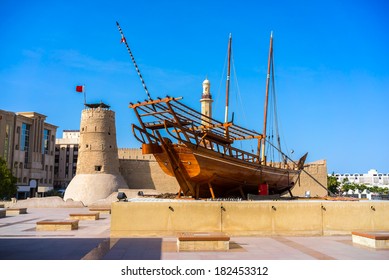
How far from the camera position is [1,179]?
115ft

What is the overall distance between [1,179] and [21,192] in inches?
683

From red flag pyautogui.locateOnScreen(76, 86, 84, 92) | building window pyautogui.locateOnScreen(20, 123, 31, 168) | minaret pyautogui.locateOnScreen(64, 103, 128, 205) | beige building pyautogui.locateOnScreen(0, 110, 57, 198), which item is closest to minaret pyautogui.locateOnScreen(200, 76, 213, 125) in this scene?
minaret pyautogui.locateOnScreen(64, 103, 128, 205)

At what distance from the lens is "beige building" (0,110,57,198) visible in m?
48.8

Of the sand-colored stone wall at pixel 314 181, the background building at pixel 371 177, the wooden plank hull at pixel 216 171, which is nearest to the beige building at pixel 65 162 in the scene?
the sand-colored stone wall at pixel 314 181

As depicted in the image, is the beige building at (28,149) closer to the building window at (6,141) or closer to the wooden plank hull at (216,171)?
the building window at (6,141)

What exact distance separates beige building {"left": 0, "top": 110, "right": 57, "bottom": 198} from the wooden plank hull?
33.1 m

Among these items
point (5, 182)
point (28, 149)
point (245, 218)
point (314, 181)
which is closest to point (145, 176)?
point (5, 182)

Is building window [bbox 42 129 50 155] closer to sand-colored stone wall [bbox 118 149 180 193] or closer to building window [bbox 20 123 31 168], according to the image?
building window [bbox 20 123 31 168]

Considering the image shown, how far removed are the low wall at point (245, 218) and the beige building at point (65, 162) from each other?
60285mm

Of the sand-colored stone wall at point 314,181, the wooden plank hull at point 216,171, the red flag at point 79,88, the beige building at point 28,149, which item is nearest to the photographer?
the wooden plank hull at point 216,171

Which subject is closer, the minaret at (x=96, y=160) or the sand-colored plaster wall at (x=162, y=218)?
the sand-colored plaster wall at (x=162, y=218)

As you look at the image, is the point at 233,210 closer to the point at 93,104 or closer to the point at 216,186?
the point at 216,186

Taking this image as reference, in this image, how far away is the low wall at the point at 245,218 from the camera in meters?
11.5

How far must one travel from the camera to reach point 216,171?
15.1 m
